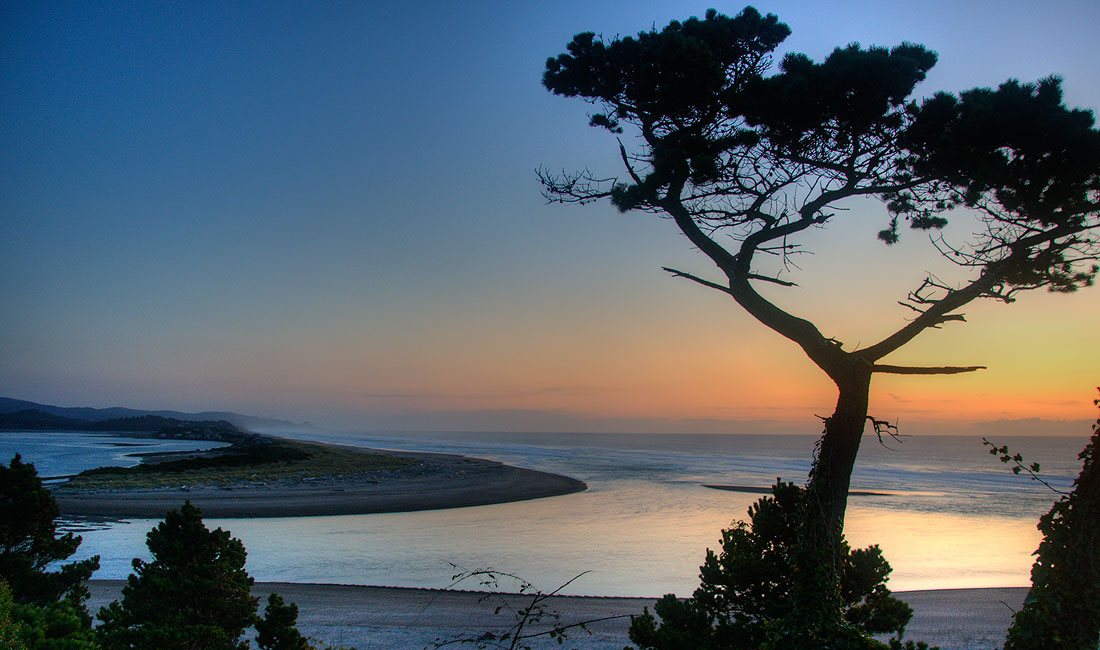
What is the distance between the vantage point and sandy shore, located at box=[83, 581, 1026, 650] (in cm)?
1001

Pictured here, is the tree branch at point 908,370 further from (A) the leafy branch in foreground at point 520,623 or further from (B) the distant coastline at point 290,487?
(B) the distant coastline at point 290,487

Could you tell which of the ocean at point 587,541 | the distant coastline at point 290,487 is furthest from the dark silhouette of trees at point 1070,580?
the distant coastline at point 290,487

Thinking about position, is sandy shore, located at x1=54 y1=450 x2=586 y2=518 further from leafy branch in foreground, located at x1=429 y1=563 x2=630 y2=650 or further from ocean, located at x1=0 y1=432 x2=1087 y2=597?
leafy branch in foreground, located at x1=429 y1=563 x2=630 y2=650

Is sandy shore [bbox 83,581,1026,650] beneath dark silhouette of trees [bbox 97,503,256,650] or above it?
beneath

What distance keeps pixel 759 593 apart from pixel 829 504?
1.13 metres

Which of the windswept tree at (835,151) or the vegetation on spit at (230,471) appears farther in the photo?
the vegetation on spit at (230,471)

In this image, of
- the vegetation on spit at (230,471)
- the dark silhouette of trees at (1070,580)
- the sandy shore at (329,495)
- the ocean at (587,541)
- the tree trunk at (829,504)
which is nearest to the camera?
the dark silhouette of trees at (1070,580)

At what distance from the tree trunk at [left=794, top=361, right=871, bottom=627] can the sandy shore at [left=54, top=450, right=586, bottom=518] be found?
23.6 m

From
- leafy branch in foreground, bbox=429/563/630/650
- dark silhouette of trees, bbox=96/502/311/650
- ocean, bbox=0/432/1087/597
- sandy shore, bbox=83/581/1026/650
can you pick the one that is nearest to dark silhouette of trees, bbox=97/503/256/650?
dark silhouette of trees, bbox=96/502/311/650

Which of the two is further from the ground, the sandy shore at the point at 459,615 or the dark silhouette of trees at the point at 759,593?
the dark silhouette of trees at the point at 759,593

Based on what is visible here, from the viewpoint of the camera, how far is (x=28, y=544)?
6.54m

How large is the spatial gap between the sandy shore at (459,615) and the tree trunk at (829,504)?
419 centimetres

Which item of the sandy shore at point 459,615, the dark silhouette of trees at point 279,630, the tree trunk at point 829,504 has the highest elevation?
the tree trunk at point 829,504

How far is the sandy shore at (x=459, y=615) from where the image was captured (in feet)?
32.8
